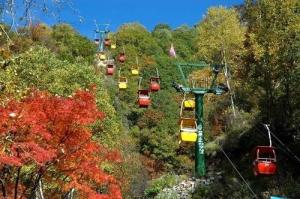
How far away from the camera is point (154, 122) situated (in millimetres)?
45906

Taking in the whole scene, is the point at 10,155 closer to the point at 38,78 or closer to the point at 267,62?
the point at 38,78

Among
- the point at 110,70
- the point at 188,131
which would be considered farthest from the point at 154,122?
the point at 188,131

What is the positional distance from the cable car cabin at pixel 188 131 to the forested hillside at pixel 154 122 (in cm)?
31

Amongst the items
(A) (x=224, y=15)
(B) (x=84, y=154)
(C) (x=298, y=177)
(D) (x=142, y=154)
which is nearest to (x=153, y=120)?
(D) (x=142, y=154)

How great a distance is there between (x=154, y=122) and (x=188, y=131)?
25315 millimetres

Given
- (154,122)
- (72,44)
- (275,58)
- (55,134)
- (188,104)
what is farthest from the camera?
(72,44)

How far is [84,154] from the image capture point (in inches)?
648

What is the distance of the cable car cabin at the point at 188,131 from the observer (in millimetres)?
20516

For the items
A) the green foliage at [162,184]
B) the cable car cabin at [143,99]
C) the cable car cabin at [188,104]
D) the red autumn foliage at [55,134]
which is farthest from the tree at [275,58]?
the red autumn foliage at [55,134]

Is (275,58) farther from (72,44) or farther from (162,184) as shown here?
(72,44)

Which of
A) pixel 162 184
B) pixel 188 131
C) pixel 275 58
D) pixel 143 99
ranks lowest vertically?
pixel 162 184

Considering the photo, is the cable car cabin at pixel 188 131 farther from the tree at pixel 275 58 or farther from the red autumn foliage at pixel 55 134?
the tree at pixel 275 58

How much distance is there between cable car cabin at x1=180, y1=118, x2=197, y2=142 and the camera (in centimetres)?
2052

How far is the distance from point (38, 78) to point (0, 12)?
69.3 ft
